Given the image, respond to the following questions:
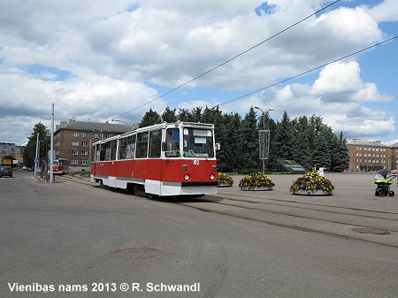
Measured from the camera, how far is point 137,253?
629cm

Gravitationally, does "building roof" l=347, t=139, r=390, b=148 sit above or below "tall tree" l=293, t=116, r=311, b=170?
above

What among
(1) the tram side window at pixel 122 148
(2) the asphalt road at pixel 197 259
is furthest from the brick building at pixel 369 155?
(2) the asphalt road at pixel 197 259

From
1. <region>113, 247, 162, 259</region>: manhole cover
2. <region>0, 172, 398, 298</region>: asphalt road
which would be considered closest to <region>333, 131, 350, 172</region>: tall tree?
<region>0, 172, 398, 298</region>: asphalt road

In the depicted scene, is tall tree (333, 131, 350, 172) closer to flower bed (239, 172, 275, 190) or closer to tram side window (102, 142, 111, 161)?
flower bed (239, 172, 275, 190)

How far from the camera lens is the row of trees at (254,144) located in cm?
6506

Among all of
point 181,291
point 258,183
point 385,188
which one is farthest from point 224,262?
point 258,183

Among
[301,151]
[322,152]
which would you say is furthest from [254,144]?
[322,152]

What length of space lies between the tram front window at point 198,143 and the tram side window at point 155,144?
1.18 m

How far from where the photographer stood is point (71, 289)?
14.9 ft

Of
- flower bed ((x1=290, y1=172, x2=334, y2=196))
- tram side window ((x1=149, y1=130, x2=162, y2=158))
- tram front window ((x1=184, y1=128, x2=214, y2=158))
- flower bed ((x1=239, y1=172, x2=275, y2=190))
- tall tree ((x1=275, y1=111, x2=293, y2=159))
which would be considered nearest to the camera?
tram front window ((x1=184, y1=128, x2=214, y2=158))

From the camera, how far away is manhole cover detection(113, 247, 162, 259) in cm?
607

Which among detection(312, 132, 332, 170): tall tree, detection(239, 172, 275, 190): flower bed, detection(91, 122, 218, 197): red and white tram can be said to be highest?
detection(312, 132, 332, 170): tall tree

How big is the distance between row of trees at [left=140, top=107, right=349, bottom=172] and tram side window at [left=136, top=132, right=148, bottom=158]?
136ft

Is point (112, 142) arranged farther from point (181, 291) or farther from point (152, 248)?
point (181, 291)
